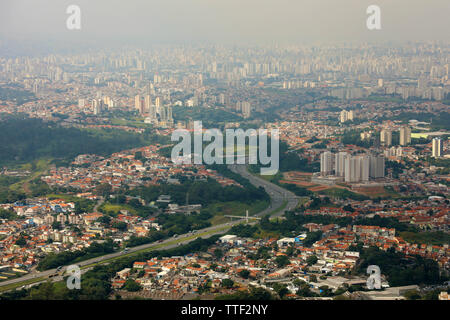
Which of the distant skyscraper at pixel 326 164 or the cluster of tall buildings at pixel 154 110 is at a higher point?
the cluster of tall buildings at pixel 154 110

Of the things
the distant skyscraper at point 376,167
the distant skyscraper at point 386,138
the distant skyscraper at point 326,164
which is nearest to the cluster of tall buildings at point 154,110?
the distant skyscraper at point 386,138

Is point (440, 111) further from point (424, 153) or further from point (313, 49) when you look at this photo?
point (313, 49)

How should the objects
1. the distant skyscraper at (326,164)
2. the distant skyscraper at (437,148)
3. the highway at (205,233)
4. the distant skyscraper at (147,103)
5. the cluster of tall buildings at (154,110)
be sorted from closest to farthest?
the highway at (205,233) → the distant skyscraper at (326,164) → the distant skyscraper at (437,148) → the cluster of tall buildings at (154,110) → the distant skyscraper at (147,103)

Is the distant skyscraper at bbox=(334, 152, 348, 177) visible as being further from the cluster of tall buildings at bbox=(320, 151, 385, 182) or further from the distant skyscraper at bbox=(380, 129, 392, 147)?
the distant skyscraper at bbox=(380, 129, 392, 147)

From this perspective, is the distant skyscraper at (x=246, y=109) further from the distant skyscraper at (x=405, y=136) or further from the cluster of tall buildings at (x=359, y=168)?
the cluster of tall buildings at (x=359, y=168)

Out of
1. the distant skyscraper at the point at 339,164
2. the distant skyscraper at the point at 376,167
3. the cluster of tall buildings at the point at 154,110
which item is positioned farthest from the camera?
the cluster of tall buildings at the point at 154,110

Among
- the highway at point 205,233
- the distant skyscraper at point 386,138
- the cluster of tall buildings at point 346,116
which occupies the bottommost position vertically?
the highway at point 205,233

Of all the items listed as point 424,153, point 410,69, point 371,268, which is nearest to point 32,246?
point 371,268

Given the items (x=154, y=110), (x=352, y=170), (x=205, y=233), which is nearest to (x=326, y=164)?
(x=352, y=170)
